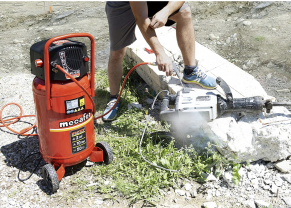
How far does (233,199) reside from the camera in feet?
8.29

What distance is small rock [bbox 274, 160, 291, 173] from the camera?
104 inches

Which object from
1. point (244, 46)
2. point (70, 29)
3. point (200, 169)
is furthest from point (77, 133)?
point (70, 29)

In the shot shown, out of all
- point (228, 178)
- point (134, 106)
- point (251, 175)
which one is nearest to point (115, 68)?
point (134, 106)

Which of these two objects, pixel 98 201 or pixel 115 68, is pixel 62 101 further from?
pixel 115 68

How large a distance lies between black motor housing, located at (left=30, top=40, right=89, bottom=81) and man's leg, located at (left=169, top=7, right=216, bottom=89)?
1226 millimetres

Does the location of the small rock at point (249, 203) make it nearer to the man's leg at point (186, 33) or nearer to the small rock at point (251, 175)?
the small rock at point (251, 175)

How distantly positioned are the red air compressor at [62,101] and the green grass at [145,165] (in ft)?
0.97

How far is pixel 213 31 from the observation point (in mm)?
5352

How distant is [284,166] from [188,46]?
152 centimetres

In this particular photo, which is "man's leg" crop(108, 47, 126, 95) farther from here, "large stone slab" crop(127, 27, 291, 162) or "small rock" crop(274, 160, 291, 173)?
"small rock" crop(274, 160, 291, 173)

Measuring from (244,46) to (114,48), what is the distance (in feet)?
7.52

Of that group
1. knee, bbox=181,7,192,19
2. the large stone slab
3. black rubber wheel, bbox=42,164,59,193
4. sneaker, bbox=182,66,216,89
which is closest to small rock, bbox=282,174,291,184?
the large stone slab

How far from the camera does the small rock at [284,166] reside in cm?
264

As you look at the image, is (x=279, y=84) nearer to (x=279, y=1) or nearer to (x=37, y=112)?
(x=279, y=1)
